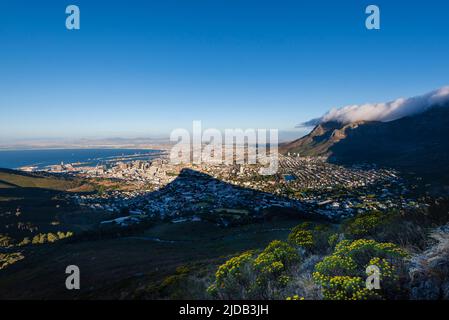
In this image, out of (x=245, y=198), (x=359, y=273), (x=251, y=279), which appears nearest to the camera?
(x=359, y=273)

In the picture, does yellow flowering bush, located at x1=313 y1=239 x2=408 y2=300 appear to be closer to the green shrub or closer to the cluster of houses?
the green shrub

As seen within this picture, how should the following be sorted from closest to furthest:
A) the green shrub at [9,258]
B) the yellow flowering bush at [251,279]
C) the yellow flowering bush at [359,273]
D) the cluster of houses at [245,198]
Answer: the yellow flowering bush at [359,273] → the yellow flowering bush at [251,279] → the green shrub at [9,258] → the cluster of houses at [245,198]

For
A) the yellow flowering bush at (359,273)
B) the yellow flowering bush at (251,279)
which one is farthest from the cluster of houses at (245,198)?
the yellow flowering bush at (359,273)

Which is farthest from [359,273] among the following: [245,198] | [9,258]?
[245,198]

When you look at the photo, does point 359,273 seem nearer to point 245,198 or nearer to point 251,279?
point 251,279

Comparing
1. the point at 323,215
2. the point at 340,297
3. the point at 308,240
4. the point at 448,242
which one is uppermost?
the point at 448,242

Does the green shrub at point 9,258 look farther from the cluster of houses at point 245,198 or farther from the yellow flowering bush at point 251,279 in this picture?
the yellow flowering bush at point 251,279
